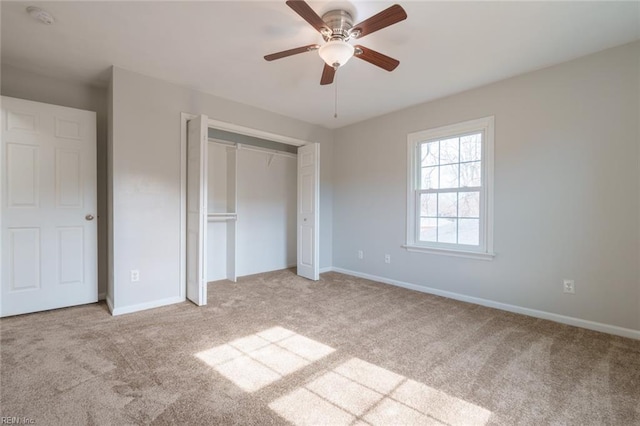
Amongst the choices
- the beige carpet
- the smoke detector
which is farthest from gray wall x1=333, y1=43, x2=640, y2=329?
the smoke detector

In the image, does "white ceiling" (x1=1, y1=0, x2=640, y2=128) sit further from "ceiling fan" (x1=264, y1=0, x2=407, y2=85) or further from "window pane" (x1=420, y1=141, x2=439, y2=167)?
"window pane" (x1=420, y1=141, x2=439, y2=167)

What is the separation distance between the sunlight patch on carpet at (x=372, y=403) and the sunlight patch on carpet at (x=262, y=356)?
0.24 meters

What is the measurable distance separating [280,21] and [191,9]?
2.09ft

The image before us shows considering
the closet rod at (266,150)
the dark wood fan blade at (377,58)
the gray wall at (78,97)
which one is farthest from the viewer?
the closet rod at (266,150)

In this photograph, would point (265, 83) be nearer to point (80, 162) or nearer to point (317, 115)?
point (317, 115)

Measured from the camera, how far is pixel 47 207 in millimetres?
2932

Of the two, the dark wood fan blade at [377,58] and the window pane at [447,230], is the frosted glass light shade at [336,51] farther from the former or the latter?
the window pane at [447,230]

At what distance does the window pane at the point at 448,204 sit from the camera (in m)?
3.56

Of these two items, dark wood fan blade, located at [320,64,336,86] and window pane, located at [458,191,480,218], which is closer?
dark wood fan blade, located at [320,64,336,86]

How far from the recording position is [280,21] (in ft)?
7.19

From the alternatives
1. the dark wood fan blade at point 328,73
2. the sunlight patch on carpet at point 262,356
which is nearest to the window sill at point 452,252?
the sunlight patch on carpet at point 262,356

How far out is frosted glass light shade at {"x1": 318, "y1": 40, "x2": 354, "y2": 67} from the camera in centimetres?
198

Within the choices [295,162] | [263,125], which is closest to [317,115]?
[263,125]

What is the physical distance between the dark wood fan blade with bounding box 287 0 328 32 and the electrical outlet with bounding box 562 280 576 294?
10.2 ft
